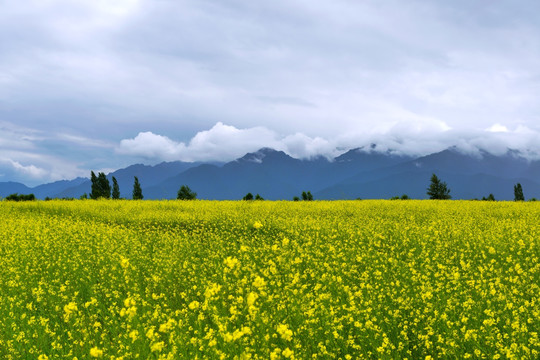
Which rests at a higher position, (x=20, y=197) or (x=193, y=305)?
(x=20, y=197)

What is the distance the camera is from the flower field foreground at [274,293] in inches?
206

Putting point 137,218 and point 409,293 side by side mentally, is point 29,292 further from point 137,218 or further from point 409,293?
point 137,218

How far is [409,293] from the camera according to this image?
7.11m

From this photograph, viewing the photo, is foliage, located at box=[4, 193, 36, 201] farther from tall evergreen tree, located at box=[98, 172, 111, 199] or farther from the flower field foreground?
the flower field foreground

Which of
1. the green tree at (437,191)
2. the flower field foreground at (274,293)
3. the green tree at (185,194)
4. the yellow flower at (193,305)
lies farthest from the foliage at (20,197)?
the green tree at (437,191)

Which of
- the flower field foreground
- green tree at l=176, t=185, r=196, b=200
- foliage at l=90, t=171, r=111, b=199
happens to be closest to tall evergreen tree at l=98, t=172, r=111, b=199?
foliage at l=90, t=171, r=111, b=199

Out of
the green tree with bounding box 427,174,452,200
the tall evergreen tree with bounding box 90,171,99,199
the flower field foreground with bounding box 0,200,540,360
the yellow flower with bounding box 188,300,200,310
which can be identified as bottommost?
the flower field foreground with bounding box 0,200,540,360

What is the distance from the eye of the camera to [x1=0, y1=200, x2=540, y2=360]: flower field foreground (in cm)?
523

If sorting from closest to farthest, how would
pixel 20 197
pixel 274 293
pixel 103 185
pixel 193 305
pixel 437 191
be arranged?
pixel 193 305 → pixel 274 293 → pixel 20 197 → pixel 437 191 → pixel 103 185

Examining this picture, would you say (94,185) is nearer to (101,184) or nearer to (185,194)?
(101,184)

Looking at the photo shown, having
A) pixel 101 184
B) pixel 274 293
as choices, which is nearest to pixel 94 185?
pixel 101 184

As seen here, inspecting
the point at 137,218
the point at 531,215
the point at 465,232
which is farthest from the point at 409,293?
the point at 137,218

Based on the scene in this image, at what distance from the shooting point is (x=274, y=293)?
7.49 m

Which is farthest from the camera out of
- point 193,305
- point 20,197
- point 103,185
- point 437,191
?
point 103,185
